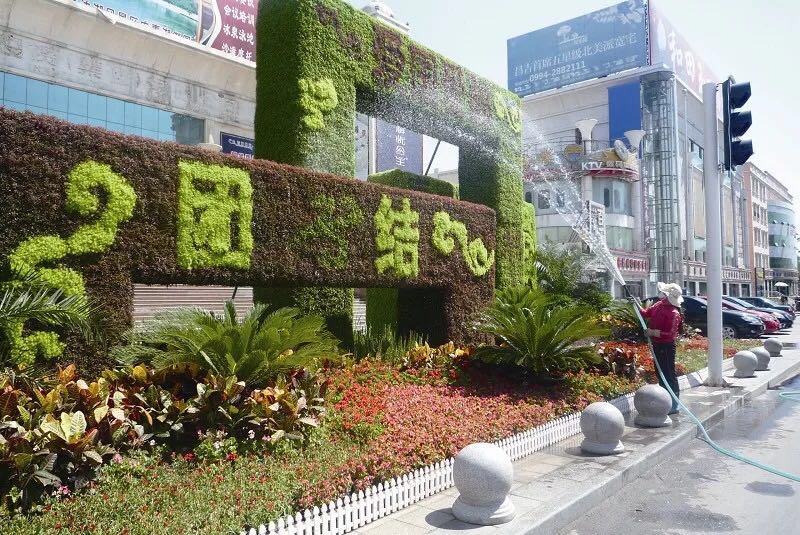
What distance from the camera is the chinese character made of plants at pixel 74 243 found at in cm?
594

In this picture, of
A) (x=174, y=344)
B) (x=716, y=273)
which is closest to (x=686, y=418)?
(x=716, y=273)

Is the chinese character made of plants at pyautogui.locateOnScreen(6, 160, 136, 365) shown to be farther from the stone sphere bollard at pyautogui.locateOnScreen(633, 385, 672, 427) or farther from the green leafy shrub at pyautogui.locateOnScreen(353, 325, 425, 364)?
the stone sphere bollard at pyautogui.locateOnScreen(633, 385, 672, 427)

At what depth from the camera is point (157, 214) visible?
283 inches

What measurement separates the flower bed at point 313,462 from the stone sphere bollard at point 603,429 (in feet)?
2.88

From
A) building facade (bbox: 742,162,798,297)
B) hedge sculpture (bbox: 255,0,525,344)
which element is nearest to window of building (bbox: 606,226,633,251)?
building facade (bbox: 742,162,798,297)

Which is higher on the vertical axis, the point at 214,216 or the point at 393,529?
the point at 214,216

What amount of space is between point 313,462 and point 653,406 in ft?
16.5

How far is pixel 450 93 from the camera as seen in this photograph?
12.6 metres

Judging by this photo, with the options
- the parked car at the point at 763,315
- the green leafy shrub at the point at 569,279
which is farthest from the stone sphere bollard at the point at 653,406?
the parked car at the point at 763,315

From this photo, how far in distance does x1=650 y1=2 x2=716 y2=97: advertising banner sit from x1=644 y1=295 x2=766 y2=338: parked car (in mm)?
28979

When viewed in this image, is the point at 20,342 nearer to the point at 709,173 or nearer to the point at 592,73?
the point at 709,173

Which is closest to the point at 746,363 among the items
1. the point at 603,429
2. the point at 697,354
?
the point at 697,354

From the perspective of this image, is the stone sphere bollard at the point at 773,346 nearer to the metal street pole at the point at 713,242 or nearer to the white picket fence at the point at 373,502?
the metal street pole at the point at 713,242

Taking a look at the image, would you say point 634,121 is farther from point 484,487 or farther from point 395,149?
point 484,487
